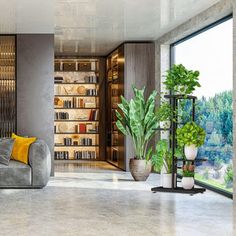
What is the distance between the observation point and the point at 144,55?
11047 millimetres

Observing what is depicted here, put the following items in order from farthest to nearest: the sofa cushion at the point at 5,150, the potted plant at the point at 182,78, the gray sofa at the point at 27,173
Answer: the sofa cushion at the point at 5,150, the gray sofa at the point at 27,173, the potted plant at the point at 182,78

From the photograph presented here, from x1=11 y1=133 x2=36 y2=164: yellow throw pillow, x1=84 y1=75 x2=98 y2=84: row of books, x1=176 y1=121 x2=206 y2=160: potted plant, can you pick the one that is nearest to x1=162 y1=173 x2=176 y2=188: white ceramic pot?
x1=176 y1=121 x2=206 y2=160: potted plant

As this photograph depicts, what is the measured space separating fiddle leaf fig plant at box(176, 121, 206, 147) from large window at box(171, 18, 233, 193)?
0.43 meters

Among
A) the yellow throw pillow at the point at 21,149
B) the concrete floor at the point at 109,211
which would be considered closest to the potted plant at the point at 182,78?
the concrete floor at the point at 109,211

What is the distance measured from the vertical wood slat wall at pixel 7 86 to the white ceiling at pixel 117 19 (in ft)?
2.96

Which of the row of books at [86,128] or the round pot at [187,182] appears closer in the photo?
the round pot at [187,182]

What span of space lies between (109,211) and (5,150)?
108 inches

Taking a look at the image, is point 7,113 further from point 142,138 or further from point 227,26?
point 227,26

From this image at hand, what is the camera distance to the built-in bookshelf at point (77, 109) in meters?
14.0

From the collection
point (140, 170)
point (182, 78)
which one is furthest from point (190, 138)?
point (140, 170)

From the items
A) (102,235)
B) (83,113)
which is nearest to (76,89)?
(83,113)

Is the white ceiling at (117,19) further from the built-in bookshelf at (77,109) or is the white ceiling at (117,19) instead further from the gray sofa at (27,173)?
the built-in bookshelf at (77,109)

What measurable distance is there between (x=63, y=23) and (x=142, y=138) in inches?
94.6

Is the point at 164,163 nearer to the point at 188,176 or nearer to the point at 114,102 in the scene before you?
the point at 188,176
